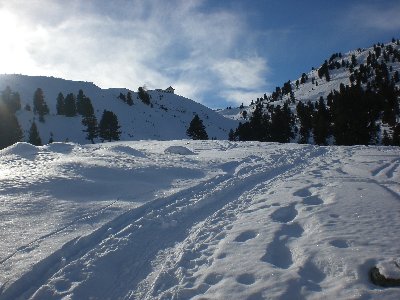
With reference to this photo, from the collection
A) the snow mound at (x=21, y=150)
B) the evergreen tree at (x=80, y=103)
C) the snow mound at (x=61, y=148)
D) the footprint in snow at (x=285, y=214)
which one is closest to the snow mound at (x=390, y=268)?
the footprint in snow at (x=285, y=214)

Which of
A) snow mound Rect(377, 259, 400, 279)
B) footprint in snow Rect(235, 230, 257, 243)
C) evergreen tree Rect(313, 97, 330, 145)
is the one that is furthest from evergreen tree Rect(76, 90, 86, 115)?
snow mound Rect(377, 259, 400, 279)

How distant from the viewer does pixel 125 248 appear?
29.2 ft

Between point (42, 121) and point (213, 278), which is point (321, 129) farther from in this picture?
point (42, 121)

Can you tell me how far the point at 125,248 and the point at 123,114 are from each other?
350 feet

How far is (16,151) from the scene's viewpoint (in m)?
25.5

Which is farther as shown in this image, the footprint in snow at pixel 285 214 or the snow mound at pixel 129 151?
the snow mound at pixel 129 151

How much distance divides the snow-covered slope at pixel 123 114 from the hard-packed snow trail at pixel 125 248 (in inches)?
3177

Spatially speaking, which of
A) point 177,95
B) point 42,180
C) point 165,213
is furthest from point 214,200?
point 177,95

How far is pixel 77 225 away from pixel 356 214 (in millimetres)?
7961

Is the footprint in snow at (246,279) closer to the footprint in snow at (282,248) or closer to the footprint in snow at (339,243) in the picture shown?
the footprint in snow at (282,248)

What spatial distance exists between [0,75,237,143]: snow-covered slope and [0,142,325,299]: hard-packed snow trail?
80688 millimetres

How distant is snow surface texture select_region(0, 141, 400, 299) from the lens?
6863 millimetres

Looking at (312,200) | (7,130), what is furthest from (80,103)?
(312,200)

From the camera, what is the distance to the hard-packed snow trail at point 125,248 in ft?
23.2
